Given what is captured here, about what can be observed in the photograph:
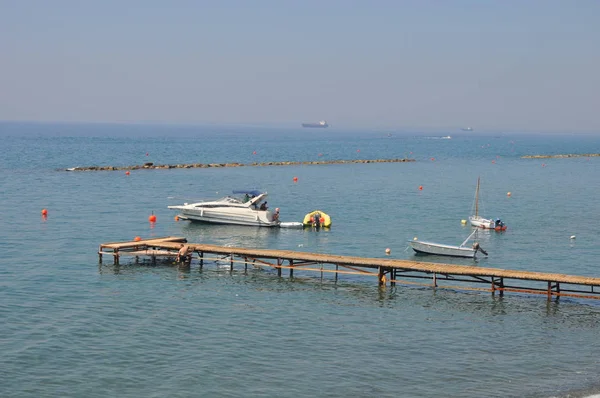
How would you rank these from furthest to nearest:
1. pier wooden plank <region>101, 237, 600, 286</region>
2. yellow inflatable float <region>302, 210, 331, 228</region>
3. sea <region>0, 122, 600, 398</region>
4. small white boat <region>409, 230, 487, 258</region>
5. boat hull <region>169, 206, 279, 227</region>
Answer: boat hull <region>169, 206, 279, 227</region> → yellow inflatable float <region>302, 210, 331, 228</region> → small white boat <region>409, 230, 487, 258</region> → pier wooden plank <region>101, 237, 600, 286</region> → sea <region>0, 122, 600, 398</region>

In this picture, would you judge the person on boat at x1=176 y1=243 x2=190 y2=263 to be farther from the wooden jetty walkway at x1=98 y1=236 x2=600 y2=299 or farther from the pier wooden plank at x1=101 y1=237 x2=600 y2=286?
the pier wooden plank at x1=101 y1=237 x2=600 y2=286

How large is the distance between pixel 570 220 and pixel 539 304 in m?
38.8

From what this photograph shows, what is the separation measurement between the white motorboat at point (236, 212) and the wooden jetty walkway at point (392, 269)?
1605cm

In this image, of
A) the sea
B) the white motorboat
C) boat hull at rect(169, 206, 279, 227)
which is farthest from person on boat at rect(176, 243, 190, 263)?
the white motorboat

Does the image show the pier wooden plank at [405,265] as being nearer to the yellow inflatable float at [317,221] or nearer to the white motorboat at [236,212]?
the white motorboat at [236,212]

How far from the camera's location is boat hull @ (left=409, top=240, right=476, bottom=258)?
59.5 metres

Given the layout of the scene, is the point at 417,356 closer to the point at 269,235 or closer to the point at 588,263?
the point at 588,263

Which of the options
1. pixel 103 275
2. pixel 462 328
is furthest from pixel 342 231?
pixel 462 328

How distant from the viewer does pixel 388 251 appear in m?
60.3

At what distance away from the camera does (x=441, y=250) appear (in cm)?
6031

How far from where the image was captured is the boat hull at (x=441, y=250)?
5952 cm

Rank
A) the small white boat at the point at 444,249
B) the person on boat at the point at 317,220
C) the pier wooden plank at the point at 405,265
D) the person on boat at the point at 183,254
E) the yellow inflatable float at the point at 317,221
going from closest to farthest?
the pier wooden plank at the point at 405,265, the person on boat at the point at 183,254, the small white boat at the point at 444,249, the person on boat at the point at 317,220, the yellow inflatable float at the point at 317,221

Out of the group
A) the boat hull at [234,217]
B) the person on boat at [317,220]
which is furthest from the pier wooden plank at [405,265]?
the person on boat at [317,220]

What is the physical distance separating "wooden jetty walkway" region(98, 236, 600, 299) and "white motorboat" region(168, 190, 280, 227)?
16046 millimetres
